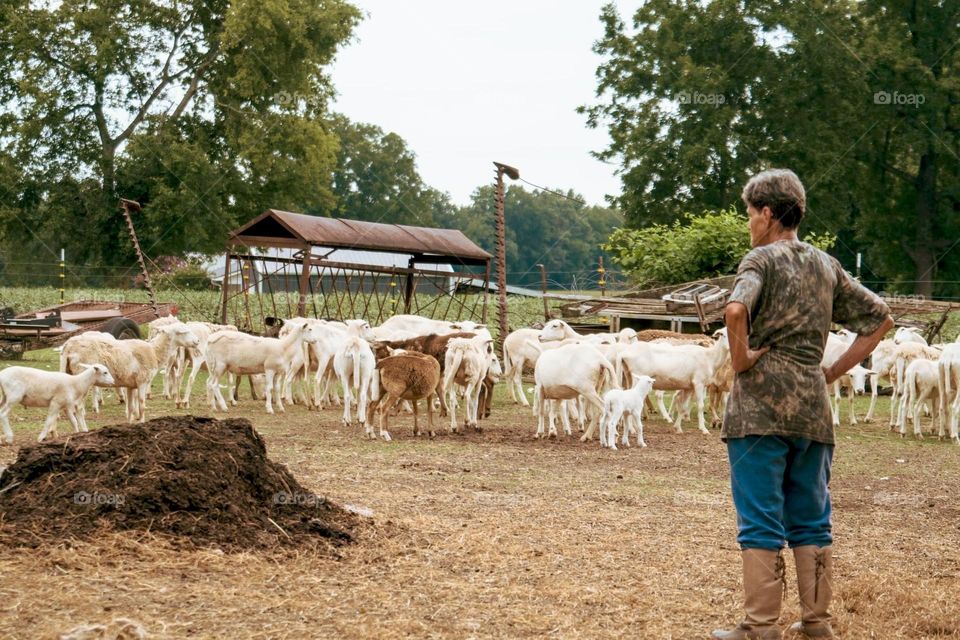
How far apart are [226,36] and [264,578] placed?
132ft

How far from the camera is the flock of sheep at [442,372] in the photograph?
13742 millimetres

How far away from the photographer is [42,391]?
12.4 meters

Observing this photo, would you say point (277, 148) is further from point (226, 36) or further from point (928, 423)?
point (928, 423)

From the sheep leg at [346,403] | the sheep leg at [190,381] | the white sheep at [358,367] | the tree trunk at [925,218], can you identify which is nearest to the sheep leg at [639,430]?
the white sheep at [358,367]

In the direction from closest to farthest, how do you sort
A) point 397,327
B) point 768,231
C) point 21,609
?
point 768,231, point 21,609, point 397,327

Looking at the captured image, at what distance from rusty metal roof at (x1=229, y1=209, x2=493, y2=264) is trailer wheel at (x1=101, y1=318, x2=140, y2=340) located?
4.98 metres

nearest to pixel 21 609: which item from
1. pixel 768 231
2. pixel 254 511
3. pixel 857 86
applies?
pixel 254 511

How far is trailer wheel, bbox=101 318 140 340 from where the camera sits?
22.1 m

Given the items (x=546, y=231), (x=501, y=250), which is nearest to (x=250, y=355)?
(x=501, y=250)

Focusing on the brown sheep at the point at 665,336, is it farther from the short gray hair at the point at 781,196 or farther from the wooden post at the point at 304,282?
the short gray hair at the point at 781,196

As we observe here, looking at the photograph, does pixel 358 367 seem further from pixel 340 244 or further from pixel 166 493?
pixel 340 244

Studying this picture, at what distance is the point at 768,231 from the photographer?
5.24 m

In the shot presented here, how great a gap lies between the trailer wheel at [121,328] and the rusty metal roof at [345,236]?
498 cm

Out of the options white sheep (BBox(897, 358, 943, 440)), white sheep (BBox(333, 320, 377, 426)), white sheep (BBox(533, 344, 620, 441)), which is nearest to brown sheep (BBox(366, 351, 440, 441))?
white sheep (BBox(533, 344, 620, 441))
